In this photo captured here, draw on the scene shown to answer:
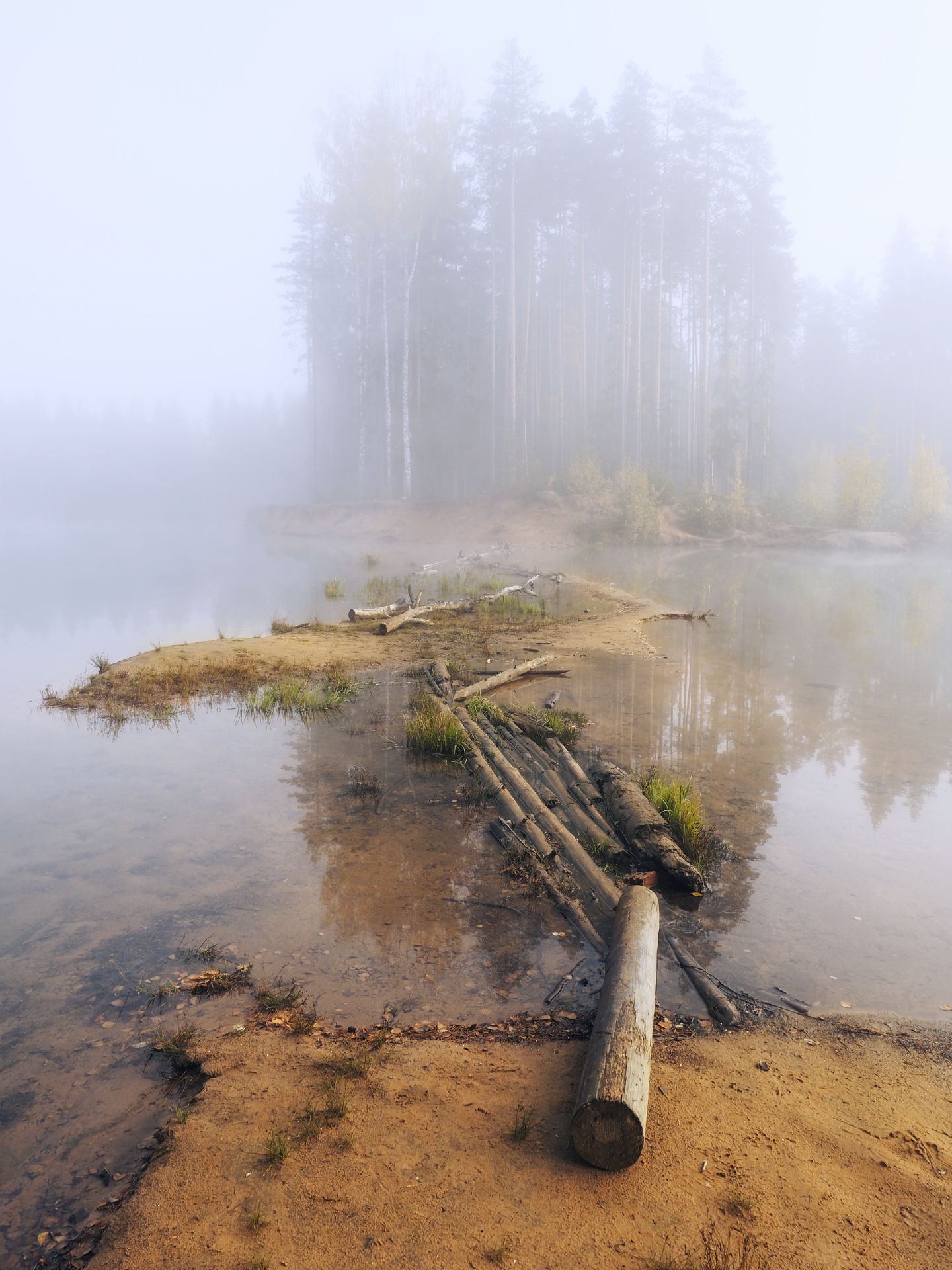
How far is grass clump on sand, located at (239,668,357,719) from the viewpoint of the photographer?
10.9 metres

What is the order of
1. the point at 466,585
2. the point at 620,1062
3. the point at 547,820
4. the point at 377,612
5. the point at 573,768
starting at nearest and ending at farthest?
the point at 620,1062, the point at 547,820, the point at 573,768, the point at 377,612, the point at 466,585

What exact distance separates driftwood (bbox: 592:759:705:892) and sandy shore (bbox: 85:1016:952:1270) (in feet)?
5.63

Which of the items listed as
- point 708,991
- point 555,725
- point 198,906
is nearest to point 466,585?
point 555,725

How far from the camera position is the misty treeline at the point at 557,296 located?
4125 centimetres

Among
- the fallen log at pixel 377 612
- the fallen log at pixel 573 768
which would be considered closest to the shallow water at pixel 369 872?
the fallen log at pixel 573 768

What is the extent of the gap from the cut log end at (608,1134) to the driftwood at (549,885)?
1.83 m

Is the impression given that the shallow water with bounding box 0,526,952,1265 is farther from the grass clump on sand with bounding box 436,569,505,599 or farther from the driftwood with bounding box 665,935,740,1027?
the grass clump on sand with bounding box 436,569,505,599

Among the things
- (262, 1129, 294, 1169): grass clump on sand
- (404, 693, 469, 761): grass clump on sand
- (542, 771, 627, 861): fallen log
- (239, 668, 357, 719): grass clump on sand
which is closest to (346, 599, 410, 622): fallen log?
(239, 668, 357, 719): grass clump on sand

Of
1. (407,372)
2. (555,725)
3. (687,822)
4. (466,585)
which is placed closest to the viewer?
(687,822)

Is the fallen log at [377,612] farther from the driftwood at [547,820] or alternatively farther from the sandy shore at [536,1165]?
the sandy shore at [536,1165]

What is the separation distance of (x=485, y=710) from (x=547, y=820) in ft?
11.8

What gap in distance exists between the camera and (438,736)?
9047 millimetres

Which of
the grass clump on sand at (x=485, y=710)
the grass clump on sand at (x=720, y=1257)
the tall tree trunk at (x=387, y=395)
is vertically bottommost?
the grass clump on sand at (x=720, y=1257)

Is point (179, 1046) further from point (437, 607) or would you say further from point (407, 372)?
point (407, 372)
